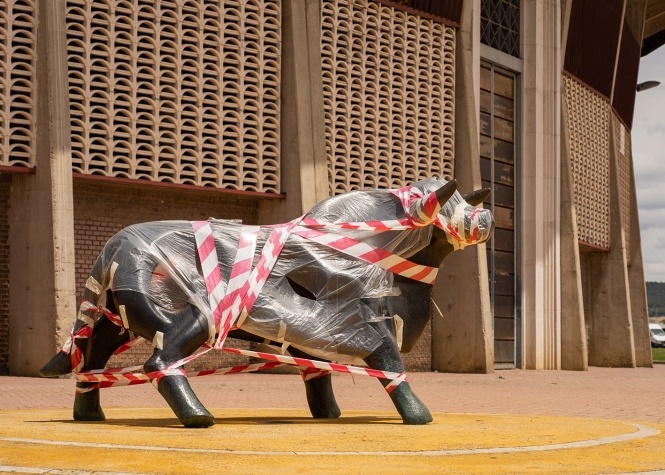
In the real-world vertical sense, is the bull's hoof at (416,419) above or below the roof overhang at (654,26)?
below

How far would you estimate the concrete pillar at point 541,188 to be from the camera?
2491 centimetres

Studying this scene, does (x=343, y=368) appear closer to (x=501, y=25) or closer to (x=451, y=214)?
(x=451, y=214)

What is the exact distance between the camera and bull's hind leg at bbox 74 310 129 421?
8164 mm

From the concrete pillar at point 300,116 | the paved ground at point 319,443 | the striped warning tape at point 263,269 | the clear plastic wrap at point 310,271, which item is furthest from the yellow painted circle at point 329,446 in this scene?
the concrete pillar at point 300,116

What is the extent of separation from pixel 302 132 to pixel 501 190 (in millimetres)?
7430

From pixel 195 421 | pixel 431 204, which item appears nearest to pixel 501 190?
pixel 431 204

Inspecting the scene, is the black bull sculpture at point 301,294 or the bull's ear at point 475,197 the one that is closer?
the black bull sculpture at point 301,294

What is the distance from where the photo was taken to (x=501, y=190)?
24703 mm

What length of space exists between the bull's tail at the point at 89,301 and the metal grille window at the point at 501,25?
17375 mm

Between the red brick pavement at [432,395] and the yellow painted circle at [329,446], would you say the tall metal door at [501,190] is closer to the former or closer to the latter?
the red brick pavement at [432,395]

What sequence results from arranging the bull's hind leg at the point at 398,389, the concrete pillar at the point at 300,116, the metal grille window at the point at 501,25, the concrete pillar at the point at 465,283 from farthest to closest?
the metal grille window at the point at 501,25 → the concrete pillar at the point at 465,283 → the concrete pillar at the point at 300,116 → the bull's hind leg at the point at 398,389

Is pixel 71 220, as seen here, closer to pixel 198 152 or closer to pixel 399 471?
pixel 198 152

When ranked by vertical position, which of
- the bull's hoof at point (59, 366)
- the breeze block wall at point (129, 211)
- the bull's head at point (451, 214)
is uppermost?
the breeze block wall at point (129, 211)

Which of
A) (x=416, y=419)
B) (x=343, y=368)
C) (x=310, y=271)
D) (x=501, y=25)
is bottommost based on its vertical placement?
(x=416, y=419)
